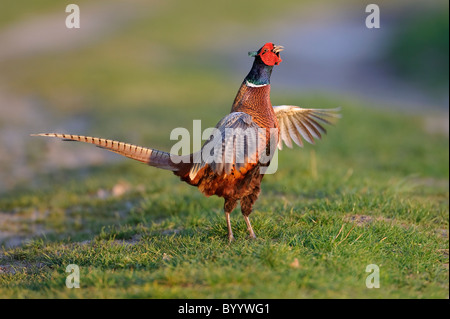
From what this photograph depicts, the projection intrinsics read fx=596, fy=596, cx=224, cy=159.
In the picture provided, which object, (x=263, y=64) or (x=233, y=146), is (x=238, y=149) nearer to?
(x=233, y=146)

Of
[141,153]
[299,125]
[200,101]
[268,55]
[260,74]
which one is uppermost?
[200,101]

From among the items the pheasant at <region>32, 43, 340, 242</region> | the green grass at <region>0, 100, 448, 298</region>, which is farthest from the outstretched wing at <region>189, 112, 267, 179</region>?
the green grass at <region>0, 100, 448, 298</region>

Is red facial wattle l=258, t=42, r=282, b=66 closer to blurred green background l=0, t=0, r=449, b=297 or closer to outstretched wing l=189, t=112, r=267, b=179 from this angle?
outstretched wing l=189, t=112, r=267, b=179

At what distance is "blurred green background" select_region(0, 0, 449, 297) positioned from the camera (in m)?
7.04

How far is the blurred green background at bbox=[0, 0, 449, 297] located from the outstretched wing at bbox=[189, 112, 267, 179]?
93cm

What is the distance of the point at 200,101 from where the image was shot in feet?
48.0

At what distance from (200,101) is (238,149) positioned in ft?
33.1

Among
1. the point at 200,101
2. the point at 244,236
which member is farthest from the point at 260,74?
the point at 200,101

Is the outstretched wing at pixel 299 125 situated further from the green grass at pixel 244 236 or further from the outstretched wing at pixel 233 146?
the outstretched wing at pixel 233 146

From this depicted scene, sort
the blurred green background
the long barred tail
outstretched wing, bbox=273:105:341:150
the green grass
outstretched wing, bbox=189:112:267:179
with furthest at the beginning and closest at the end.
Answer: the blurred green background
outstretched wing, bbox=273:105:341:150
the long barred tail
outstretched wing, bbox=189:112:267:179
the green grass

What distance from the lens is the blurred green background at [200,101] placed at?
7039 mm

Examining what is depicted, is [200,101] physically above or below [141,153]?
above
